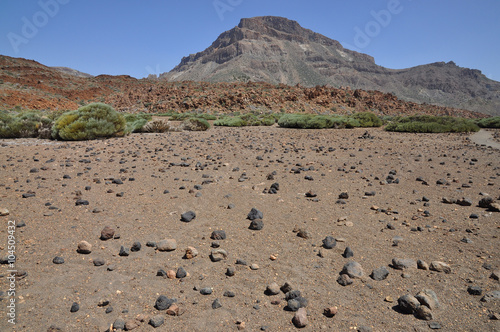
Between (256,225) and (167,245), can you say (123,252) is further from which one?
(256,225)

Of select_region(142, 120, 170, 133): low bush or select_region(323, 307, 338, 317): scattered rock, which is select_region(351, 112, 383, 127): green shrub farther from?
select_region(323, 307, 338, 317): scattered rock

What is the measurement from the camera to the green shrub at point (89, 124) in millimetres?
10609

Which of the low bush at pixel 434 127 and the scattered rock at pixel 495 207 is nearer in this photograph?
the scattered rock at pixel 495 207

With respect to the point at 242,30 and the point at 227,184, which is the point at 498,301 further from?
the point at 242,30

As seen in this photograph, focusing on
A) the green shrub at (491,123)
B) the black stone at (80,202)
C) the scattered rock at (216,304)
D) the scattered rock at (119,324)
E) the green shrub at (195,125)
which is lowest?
the scattered rock at (119,324)

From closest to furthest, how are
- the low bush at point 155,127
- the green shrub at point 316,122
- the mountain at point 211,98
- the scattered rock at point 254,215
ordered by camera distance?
the scattered rock at point 254,215 < the low bush at point 155,127 < the green shrub at point 316,122 < the mountain at point 211,98

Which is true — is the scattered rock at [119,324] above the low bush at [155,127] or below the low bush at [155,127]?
below

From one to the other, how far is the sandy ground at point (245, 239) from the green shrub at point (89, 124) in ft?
11.7

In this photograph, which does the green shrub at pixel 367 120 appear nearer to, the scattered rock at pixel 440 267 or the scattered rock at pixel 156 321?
the scattered rock at pixel 440 267

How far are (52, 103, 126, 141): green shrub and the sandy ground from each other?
3567mm

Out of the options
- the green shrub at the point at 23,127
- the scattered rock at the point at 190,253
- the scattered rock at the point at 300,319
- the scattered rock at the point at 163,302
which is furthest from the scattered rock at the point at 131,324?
the green shrub at the point at 23,127

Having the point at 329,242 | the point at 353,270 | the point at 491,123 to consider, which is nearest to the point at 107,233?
the point at 329,242

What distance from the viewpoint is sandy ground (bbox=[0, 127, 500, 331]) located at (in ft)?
7.58

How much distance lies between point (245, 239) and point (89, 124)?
10087 mm
